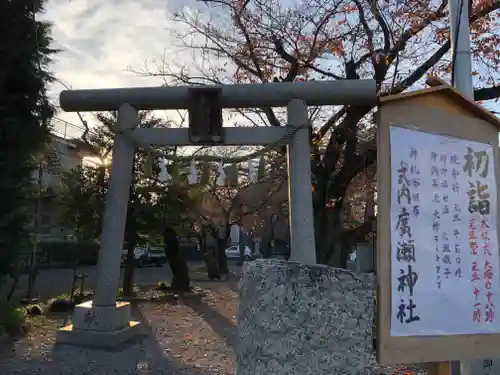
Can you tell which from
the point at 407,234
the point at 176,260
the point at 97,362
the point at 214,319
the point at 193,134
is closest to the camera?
the point at 407,234

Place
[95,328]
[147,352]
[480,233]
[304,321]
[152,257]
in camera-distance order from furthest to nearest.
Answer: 1. [152,257]
2. [95,328]
3. [147,352]
4. [480,233]
5. [304,321]

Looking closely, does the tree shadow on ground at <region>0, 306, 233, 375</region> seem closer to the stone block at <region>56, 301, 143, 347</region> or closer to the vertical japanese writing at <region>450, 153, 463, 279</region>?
the stone block at <region>56, 301, 143, 347</region>

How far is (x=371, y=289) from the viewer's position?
12.1 ft

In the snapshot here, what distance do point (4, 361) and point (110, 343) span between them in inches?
58.0

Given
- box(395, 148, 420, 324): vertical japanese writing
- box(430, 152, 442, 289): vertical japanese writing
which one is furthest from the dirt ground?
box(430, 152, 442, 289): vertical japanese writing

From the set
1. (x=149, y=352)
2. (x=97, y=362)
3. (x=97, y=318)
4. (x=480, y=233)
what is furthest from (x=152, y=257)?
(x=480, y=233)

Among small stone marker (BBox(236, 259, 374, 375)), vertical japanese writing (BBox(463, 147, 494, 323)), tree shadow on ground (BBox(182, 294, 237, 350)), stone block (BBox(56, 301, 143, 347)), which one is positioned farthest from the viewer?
tree shadow on ground (BBox(182, 294, 237, 350))

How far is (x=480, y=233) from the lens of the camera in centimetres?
403

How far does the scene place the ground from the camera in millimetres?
6531

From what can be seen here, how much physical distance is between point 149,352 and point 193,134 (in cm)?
343

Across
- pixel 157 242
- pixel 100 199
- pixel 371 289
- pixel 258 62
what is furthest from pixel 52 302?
pixel 371 289

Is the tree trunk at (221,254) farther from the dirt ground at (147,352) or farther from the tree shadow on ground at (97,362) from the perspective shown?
the tree shadow on ground at (97,362)

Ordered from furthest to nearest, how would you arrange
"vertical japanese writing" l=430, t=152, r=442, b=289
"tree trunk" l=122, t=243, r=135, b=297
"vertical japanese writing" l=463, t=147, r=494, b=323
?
"tree trunk" l=122, t=243, r=135, b=297 < "vertical japanese writing" l=463, t=147, r=494, b=323 < "vertical japanese writing" l=430, t=152, r=442, b=289

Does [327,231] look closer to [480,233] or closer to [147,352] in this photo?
[147,352]
